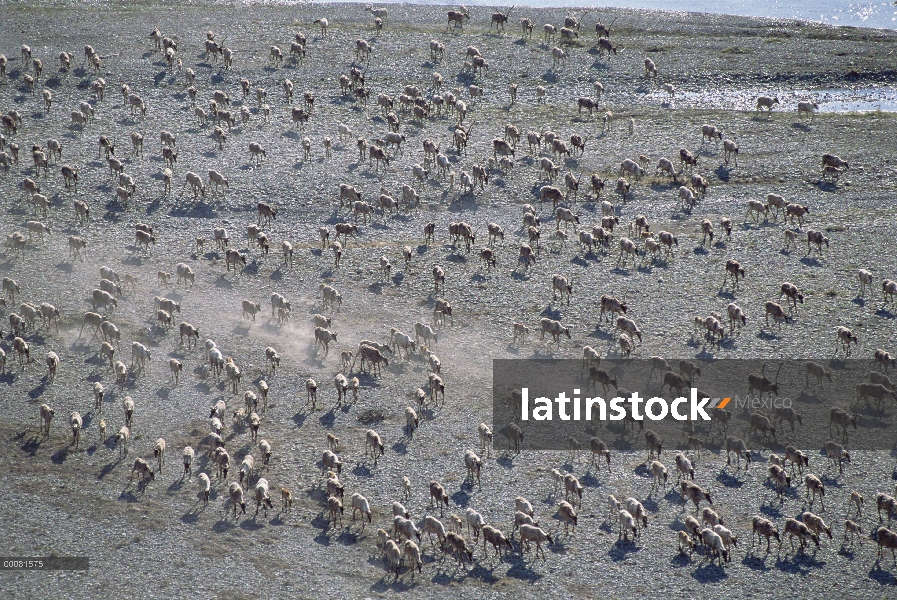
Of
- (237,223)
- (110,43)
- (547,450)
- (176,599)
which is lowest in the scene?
(176,599)

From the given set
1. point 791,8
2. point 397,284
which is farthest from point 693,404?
point 791,8

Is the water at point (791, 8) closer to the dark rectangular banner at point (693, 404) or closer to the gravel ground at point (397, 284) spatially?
the gravel ground at point (397, 284)

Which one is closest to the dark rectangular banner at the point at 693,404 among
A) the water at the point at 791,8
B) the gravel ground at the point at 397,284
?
the gravel ground at the point at 397,284

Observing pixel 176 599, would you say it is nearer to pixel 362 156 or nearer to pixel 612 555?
pixel 612 555

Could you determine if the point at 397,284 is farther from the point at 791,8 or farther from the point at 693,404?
the point at 791,8

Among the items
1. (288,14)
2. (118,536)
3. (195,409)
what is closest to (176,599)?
(118,536)

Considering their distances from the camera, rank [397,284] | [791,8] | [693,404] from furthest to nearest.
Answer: [791,8] → [397,284] → [693,404]
